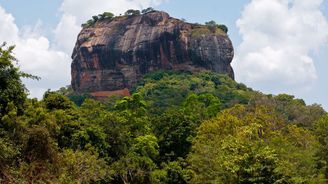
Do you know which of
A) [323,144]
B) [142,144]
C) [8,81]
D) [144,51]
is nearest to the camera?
[8,81]

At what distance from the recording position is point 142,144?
125 ft

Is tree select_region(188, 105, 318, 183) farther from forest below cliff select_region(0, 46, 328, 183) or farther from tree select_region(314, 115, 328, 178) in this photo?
tree select_region(314, 115, 328, 178)

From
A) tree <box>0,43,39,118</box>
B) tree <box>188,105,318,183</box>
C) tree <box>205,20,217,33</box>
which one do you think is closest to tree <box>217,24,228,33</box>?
tree <box>205,20,217,33</box>

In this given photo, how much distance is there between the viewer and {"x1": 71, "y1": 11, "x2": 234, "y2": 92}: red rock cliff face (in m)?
92.5

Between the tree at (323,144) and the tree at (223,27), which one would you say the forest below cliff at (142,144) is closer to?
the tree at (323,144)

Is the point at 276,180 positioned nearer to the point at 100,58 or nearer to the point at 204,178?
the point at 204,178

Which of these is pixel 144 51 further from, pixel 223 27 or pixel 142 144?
pixel 142 144

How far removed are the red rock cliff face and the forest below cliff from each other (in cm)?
3836

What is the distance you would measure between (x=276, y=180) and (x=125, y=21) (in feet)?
256

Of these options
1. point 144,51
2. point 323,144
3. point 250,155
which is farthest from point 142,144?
point 144,51

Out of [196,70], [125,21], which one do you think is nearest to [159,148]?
[196,70]

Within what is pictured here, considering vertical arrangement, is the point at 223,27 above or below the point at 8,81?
above

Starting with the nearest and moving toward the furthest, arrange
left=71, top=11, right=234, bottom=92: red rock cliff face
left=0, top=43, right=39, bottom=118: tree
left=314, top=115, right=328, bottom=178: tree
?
left=0, top=43, right=39, bottom=118: tree
left=314, top=115, right=328, bottom=178: tree
left=71, top=11, right=234, bottom=92: red rock cliff face

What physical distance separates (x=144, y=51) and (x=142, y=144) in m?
55.9
